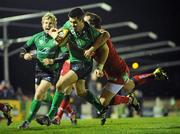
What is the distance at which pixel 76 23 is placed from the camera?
35.8ft

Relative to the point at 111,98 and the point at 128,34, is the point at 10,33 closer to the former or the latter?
the point at 128,34

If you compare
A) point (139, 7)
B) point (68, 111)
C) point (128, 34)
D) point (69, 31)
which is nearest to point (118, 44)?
point (128, 34)

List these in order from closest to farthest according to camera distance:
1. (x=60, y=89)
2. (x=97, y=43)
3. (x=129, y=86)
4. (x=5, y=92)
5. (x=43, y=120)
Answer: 1. (x=97, y=43)
2. (x=60, y=89)
3. (x=43, y=120)
4. (x=129, y=86)
5. (x=5, y=92)

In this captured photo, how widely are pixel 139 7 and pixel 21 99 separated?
17448 mm

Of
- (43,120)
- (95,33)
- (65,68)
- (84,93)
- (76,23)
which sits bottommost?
(43,120)

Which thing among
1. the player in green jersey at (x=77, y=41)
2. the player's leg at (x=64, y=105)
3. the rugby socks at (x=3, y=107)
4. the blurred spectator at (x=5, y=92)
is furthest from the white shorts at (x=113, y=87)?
the blurred spectator at (x=5, y=92)

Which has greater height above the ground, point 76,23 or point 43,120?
point 76,23

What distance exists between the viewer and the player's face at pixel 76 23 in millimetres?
10891

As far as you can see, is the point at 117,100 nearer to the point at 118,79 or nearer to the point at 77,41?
the point at 118,79

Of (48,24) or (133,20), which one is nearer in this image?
(48,24)

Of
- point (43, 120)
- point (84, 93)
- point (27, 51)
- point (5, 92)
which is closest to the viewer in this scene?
point (43, 120)

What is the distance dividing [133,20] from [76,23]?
3119 cm

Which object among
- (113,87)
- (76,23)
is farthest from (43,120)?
(76,23)

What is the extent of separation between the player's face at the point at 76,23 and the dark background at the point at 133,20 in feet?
54.4
